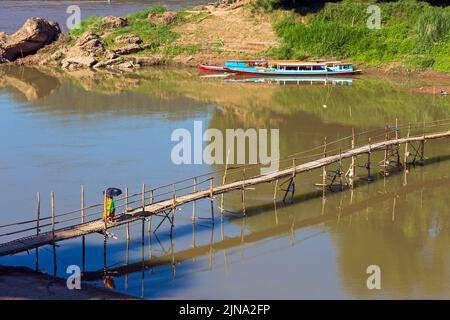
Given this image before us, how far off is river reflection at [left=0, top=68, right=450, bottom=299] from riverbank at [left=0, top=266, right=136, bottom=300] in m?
1.38

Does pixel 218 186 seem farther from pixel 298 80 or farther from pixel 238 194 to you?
pixel 298 80

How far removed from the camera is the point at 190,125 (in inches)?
1489

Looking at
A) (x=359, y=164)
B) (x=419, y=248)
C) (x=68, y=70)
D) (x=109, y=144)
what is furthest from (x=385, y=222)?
(x=68, y=70)

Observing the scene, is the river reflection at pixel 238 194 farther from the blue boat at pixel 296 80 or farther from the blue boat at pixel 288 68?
the blue boat at pixel 288 68

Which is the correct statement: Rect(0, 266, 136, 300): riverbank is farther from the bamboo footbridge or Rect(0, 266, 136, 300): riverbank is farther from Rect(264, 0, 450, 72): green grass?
Rect(264, 0, 450, 72): green grass

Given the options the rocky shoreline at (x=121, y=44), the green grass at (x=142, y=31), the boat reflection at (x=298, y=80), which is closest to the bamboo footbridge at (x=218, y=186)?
the boat reflection at (x=298, y=80)

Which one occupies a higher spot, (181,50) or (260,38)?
(260,38)

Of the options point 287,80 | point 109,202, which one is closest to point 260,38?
point 287,80

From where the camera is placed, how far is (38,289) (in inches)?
756

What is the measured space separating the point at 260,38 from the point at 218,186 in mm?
29005

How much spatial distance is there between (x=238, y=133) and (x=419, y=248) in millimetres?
13893

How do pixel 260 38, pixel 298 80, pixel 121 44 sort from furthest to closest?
pixel 121 44 → pixel 260 38 → pixel 298 80
